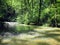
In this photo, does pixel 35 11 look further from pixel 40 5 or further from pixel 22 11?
pixel 22 11

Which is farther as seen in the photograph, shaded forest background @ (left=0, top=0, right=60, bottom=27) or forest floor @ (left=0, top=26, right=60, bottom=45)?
shaded forest background @ (left=0, top=0, right=60, bottom=27)

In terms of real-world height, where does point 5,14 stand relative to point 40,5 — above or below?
below

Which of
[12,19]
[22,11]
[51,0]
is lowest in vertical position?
[12,19]

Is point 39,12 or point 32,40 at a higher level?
point 39,12

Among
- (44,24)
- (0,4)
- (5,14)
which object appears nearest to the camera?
(44,24)

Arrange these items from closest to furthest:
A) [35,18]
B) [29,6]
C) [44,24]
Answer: [44,24], [35,18], [29,6]

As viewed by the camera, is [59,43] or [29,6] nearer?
[59,43]

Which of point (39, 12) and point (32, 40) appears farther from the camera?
point (39, 12)

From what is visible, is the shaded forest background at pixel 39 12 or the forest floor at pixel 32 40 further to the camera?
the shaded forest background at pixel 39 12

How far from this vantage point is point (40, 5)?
42375mm

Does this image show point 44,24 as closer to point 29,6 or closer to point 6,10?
point 29,6

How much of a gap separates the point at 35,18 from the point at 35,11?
1856 mm

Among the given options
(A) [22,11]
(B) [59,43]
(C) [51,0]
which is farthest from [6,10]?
(B) [59,43]

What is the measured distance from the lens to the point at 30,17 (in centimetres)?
4272
